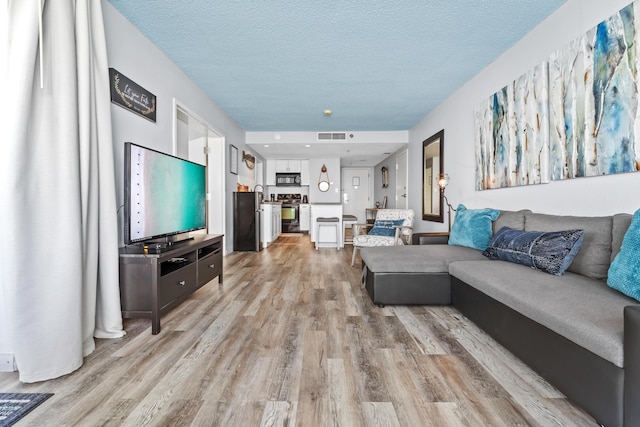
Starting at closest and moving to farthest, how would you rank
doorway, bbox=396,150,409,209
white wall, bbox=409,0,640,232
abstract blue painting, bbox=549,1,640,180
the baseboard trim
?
the baseboard trim
abstract blue painting, bbox=549,1,640,180
white wall, bbox=409,0,640,232
doorway, bbox=396,150,409,209

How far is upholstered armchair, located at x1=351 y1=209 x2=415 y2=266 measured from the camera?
4.28 m

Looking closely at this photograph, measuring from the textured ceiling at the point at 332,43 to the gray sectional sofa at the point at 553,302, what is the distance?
1728 millimetres

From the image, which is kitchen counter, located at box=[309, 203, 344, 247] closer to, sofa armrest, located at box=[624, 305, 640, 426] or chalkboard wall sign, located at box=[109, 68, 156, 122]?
chalkboard wall sign, located at box=[109, 68, 156, 122]

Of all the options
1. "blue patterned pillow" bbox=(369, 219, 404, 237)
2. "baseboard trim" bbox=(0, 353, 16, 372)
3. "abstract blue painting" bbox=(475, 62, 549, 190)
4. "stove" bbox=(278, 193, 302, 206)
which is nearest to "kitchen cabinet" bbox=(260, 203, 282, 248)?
"stove" bbox=(278, 193, 302, 206)

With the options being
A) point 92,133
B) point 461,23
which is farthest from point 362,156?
point 92,133

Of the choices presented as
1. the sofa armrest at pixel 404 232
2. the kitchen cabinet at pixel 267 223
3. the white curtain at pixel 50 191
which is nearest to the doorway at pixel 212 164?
the kitchen cabinet at pixel 267 223

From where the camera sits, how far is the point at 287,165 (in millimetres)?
9164

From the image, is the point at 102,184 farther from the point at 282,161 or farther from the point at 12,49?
the point at 282,161

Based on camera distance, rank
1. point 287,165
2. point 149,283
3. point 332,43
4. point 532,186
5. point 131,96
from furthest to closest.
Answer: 1. point 287,165
2. point 332,43
3. point 532,186
4. point 131,96
5. point 149,283

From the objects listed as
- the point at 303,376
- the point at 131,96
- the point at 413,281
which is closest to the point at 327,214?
the point at 413,281

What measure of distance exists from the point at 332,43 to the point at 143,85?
1.86 metres

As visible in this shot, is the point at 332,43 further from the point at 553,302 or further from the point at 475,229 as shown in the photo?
the point at 553,302

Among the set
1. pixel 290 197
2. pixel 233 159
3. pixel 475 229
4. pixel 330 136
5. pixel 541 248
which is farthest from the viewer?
pixel 290 197

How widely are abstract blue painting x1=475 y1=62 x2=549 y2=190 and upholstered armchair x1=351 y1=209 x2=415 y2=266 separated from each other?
1292 millimetres
